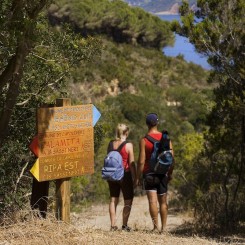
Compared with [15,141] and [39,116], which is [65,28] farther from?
[39,116]

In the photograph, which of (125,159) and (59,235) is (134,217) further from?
(59,235)

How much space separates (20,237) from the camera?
17.6 ft

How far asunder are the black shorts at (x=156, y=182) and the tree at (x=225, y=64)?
8.75 ft

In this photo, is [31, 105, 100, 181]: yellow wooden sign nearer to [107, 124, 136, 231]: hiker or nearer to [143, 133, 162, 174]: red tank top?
[107, 124, 136, 231]: hiker

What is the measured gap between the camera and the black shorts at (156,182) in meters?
6.62

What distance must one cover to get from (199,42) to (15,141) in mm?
3687

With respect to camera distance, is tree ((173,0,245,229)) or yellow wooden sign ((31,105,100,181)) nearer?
yellow wooden sign ((31,105,100,181))

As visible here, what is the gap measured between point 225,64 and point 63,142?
4.27 meters

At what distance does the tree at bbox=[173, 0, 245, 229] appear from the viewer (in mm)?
9258

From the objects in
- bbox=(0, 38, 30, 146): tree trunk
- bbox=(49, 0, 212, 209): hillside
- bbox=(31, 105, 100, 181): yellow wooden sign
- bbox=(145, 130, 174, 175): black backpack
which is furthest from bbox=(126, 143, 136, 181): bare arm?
bbox=(49, 0, 212, 209): hillside

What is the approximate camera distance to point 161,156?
652cm

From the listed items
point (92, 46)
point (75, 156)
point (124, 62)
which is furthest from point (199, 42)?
point (124, 62)

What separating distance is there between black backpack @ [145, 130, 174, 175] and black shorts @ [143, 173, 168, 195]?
92mm

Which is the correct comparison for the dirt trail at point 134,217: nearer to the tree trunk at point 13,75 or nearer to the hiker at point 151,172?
the hiker at point 151,172
